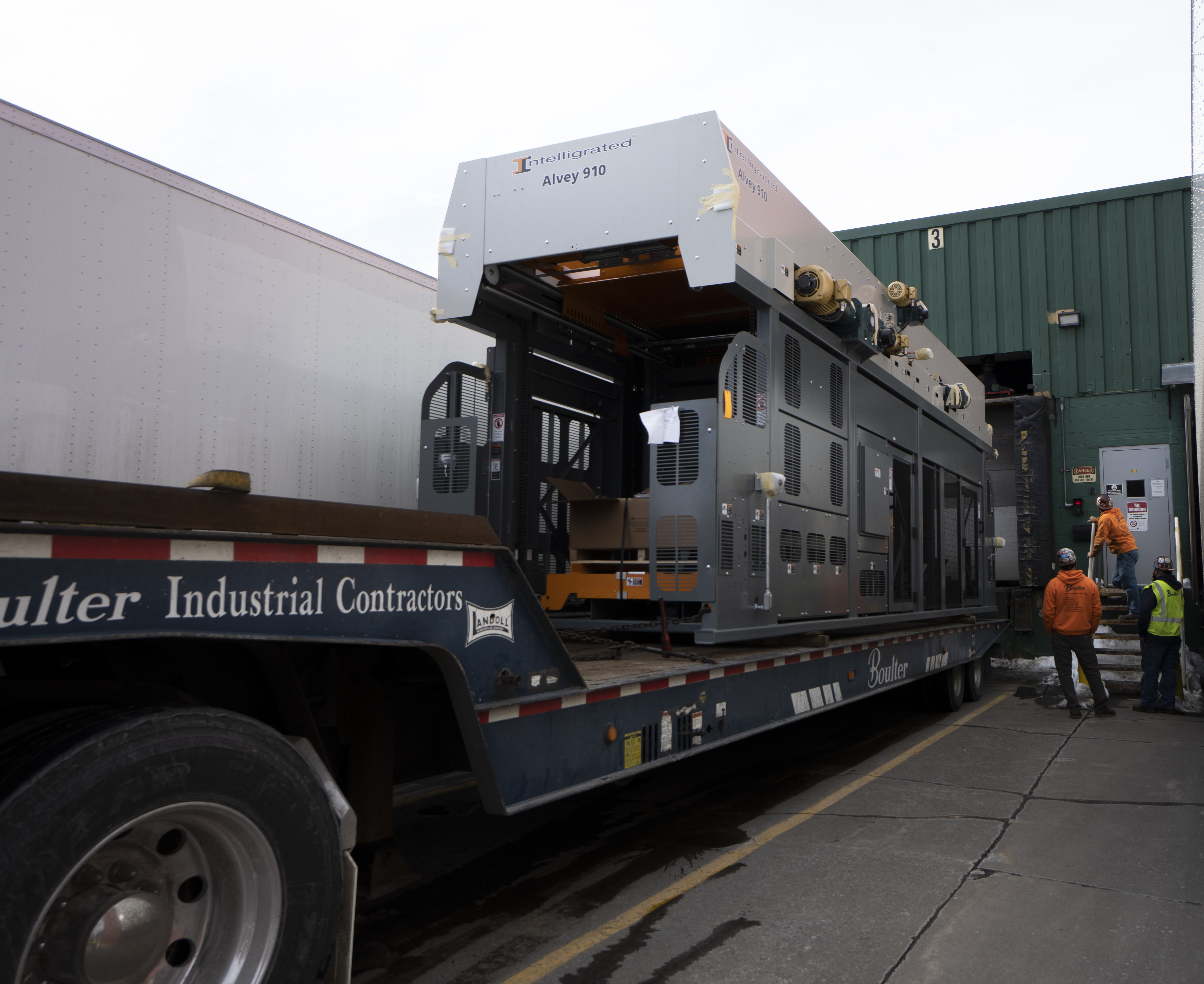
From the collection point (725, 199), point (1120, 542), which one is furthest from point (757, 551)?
point (1120, 542)

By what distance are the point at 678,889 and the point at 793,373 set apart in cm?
347

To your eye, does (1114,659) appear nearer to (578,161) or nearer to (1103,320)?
(1103,320)

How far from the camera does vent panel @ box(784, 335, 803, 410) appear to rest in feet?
20.5

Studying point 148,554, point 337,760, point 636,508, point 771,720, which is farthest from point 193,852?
point 636,508

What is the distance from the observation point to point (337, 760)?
3402 millimetres

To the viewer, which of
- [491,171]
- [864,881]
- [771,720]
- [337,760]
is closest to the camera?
[337,760]

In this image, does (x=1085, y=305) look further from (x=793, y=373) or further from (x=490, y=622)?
(x=490, y=622)

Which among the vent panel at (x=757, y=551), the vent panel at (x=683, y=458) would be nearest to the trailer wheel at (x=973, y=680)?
the vent panel at (x=757, y=551)

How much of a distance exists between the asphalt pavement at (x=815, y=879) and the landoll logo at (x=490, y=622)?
127 cm

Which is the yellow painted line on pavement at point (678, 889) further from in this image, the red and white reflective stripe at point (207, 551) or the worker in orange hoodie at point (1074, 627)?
the worker in orange hoodie at point (1074, 627)

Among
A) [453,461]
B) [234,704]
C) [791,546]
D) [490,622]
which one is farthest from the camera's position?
[453,461]

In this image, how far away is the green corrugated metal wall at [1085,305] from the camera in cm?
1412

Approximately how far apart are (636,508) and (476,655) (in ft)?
10.6

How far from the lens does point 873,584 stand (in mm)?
7832
